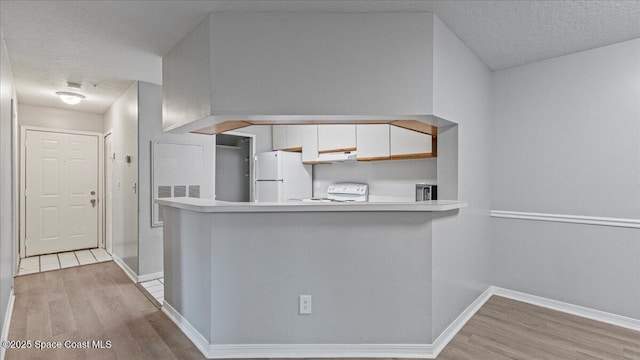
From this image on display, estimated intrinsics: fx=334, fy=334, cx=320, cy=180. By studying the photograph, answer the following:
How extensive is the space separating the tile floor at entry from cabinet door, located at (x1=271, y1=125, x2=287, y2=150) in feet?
9.85

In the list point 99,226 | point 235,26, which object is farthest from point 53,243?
point 235,26

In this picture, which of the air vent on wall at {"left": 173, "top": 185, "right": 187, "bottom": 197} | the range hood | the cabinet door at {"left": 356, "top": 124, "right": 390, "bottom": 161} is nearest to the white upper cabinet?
the range hood

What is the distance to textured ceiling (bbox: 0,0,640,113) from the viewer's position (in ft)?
7.24

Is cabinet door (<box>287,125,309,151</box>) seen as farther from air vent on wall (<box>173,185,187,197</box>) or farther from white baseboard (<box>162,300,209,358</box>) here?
white baseboard (<box>162,300,209,358</box>)

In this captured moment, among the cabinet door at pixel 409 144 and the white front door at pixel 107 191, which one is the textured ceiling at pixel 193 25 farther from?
the white front door at pixel 107 191

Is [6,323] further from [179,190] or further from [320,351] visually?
[320,351]

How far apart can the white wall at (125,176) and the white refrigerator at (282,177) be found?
1.82 metres

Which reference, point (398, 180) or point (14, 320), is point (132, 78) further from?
point (398, 180)

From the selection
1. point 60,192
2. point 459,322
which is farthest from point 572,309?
point 60,192

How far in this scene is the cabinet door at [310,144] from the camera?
484cm

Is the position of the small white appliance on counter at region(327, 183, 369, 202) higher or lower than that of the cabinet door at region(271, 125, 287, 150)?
lower

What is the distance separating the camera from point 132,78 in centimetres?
374

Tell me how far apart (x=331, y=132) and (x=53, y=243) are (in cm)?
463

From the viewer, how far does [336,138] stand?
455cm
